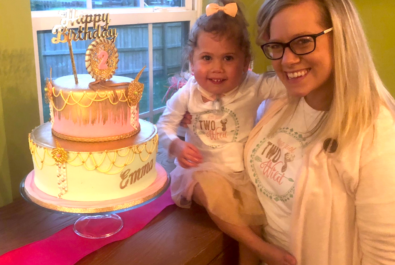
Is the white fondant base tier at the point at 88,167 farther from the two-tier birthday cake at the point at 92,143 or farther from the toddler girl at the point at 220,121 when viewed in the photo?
the toddler girl at the point at 220,121

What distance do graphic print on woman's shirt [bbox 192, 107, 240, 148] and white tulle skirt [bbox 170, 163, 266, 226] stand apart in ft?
0.31

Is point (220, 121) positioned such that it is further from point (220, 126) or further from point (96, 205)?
point (96, 205)

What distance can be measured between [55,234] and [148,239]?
287 millimetres

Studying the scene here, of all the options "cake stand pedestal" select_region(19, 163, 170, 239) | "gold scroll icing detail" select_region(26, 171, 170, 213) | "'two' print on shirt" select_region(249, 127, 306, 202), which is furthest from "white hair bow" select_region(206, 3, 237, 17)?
"gold scroll icing detail" select_region(26, 171, 170, 213)

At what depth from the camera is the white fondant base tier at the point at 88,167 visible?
96cm

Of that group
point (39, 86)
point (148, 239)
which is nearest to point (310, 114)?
point (148, 239)

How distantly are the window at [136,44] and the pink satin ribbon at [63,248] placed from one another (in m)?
0.48

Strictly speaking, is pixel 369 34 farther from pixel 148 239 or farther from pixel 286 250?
pixel 148 239

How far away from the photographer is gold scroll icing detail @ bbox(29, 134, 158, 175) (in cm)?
95

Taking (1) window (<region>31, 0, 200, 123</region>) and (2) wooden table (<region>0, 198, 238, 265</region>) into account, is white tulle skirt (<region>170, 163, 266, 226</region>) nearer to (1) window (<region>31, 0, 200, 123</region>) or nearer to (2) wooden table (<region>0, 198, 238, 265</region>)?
(2) wooden table (<region>0, 198, 238, 265</region>)

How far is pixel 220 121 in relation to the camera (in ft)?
4.34

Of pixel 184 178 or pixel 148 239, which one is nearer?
pixel 148 239

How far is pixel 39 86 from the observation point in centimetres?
132

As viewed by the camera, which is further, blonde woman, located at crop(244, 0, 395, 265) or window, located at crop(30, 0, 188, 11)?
window, located at crop(30, 0, 188, 11)
